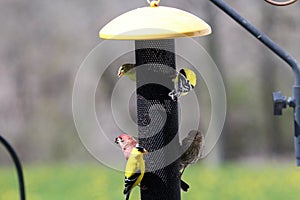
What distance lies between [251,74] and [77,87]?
210 inches

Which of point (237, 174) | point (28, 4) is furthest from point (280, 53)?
point (28, 4)

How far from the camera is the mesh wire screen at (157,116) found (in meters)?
2.45

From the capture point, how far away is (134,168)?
7.55 ft

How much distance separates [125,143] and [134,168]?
0.32 feet

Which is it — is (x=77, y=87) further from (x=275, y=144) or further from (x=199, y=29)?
(x=275, y=144)

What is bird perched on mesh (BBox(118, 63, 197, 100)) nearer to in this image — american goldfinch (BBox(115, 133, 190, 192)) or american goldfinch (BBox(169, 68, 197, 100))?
american goldfinch (BBox(169, 68, 197, 100))

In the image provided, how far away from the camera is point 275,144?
7453 millimetres

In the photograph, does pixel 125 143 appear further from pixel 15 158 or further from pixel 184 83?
pixel 15 158

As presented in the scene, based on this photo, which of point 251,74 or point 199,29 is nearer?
point 199,29

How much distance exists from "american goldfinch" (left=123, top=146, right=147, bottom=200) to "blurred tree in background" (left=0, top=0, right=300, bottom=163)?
4.88m

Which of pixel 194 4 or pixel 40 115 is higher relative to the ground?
pixel 194 4

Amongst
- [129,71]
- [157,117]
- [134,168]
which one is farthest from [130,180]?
[129,71]

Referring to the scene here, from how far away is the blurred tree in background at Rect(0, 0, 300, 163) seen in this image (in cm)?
729

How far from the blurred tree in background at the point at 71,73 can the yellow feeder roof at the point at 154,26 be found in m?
4.91
